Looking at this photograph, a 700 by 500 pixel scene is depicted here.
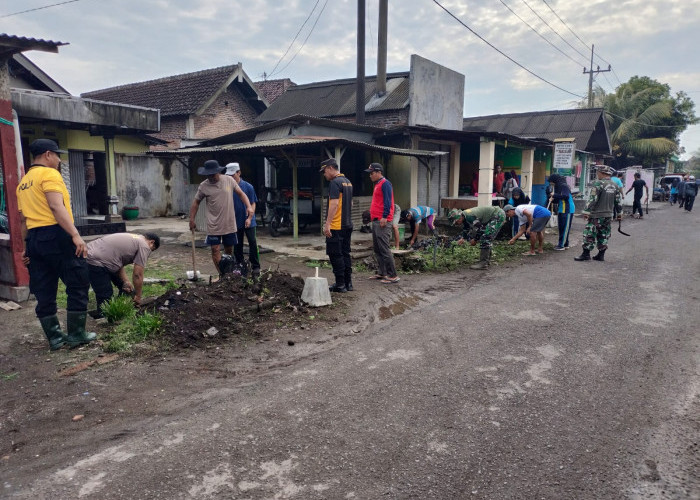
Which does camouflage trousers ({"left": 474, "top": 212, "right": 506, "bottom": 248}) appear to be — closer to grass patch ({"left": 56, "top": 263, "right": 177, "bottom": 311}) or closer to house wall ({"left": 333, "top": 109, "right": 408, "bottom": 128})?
grass patch ({"left": 56, "top": 263, "right": 177, "bottom": 311})

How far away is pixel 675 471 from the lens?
9.09ft

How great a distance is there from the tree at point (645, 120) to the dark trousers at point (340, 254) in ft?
102

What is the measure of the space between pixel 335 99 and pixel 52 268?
52.5 ft

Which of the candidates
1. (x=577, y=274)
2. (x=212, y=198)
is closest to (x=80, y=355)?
(x=212, y=198)

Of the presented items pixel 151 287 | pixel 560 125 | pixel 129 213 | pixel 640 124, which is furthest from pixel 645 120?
pixel 151 287

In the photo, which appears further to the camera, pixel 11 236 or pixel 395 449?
pixel 11 236

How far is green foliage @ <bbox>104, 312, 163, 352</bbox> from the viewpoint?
4738 mm

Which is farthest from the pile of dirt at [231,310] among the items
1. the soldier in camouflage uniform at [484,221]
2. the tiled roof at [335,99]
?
the tiled roof at [335,99]

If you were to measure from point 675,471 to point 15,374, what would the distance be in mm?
4921

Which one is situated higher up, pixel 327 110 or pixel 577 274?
pixel 327 110

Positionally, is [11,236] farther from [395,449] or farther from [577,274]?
[577,274]

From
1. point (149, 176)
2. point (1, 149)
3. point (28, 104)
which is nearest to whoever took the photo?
point (1, 149)

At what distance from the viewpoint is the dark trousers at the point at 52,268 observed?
14.8 ft

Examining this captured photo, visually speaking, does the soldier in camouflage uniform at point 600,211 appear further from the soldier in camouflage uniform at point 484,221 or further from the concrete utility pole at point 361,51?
the concrete utility pole at point 361,51
